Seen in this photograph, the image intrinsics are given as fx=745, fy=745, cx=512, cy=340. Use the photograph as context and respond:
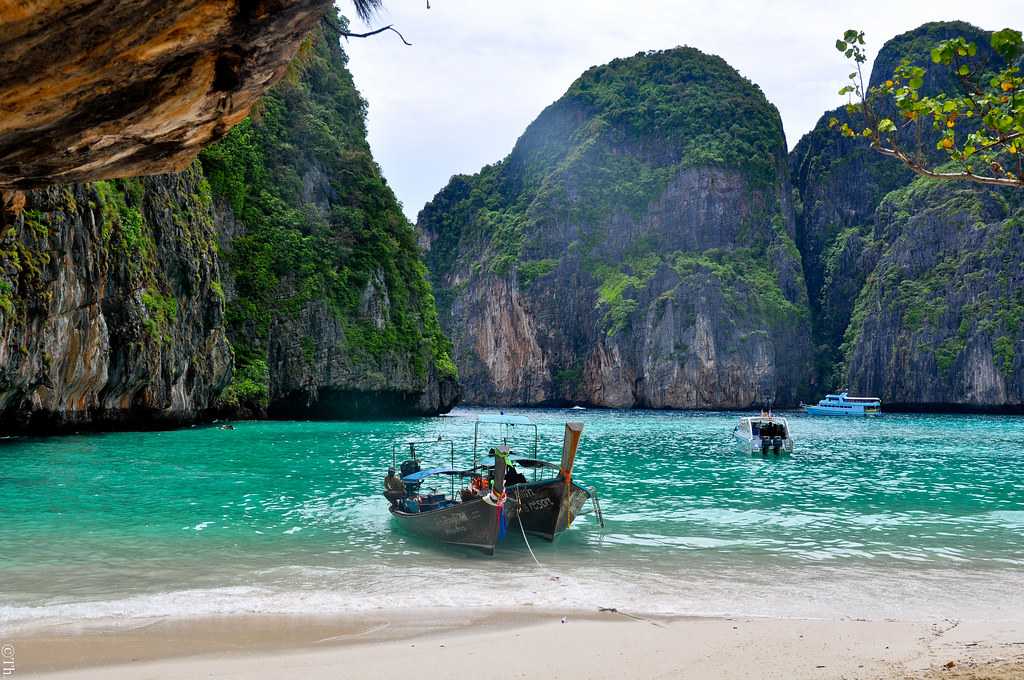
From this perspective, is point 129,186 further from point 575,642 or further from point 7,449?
point 575,642

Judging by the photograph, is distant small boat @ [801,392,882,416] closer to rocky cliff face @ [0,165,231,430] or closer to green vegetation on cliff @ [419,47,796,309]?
green vegetation on cliff @ [419,47,796,309]

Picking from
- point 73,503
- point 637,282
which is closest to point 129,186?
point 73,503

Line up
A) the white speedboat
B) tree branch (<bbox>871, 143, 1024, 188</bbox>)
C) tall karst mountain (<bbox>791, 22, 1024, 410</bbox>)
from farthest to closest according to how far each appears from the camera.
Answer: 1. tall karst mountain (<bbox>791, 22, 1024, 410</bbox>)
2. the white speedboat
3. tree branch (<bbox>871, 143, 1024, 188</bbox>)

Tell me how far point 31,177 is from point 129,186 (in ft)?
109

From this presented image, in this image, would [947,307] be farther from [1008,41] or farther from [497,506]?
[1008,41]

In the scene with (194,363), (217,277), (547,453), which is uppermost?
(217,277)

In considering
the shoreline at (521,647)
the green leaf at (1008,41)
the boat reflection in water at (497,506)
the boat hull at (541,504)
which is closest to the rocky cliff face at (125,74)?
the shoreline at (521,647)

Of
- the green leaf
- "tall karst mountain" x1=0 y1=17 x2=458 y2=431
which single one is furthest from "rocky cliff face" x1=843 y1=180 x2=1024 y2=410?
the green leaf

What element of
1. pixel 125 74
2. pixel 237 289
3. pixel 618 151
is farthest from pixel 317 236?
pixel 618 151

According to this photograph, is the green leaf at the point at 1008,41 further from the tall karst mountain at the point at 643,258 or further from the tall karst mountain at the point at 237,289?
the tall karst mountain at the point at 643,258

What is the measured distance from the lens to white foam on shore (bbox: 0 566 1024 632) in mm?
9078

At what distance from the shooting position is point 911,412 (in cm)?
9162

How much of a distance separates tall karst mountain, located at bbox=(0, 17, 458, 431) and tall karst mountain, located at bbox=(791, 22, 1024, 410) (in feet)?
197

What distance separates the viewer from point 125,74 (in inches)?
205
